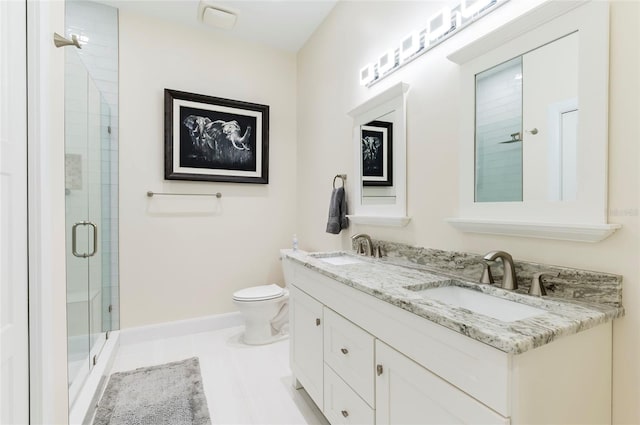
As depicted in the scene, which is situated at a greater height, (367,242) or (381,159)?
(381,159)

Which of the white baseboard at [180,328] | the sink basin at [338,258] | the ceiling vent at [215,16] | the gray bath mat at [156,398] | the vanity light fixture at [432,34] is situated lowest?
the gray bath mat at [156,398]

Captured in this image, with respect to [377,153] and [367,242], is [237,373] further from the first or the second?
[377,153]

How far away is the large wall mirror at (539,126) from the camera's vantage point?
953 mm

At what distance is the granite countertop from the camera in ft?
2.35

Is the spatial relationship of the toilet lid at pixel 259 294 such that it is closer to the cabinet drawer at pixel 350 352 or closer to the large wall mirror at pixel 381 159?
the large wall mirror at pixel 381 159

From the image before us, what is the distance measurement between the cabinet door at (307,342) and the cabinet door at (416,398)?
0.49 metres

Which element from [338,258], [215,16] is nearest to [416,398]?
[338,258]

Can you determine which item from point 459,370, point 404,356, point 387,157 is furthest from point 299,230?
point 459,370

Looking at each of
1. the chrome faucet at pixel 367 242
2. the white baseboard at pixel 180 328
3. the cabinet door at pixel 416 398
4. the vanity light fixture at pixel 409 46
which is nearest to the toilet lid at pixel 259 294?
the white baseboard at pixel 180 328

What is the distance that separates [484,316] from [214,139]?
257cm

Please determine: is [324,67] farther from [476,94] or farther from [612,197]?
[612,197]

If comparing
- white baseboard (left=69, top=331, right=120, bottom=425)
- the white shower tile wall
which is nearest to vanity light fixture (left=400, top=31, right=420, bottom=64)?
the white shower tile wall

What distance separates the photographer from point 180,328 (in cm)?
269

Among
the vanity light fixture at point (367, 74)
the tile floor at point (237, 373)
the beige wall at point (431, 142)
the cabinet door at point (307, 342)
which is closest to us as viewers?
the beige wall at point (431, 142)
